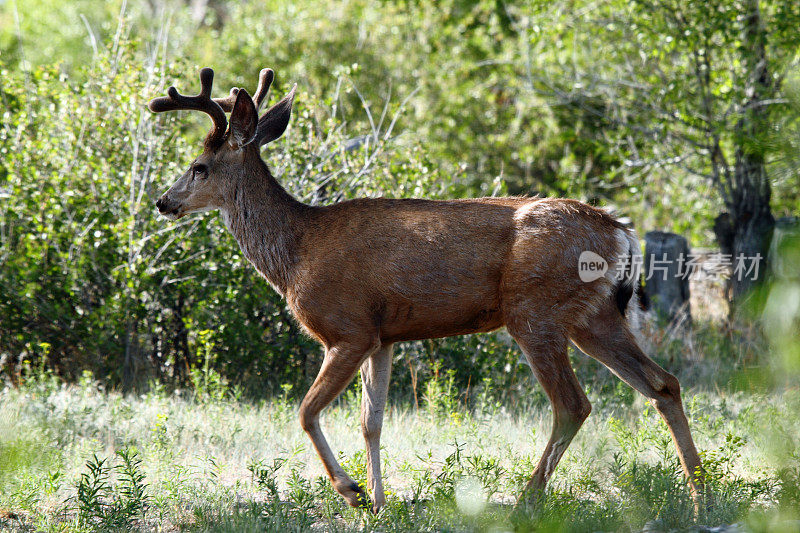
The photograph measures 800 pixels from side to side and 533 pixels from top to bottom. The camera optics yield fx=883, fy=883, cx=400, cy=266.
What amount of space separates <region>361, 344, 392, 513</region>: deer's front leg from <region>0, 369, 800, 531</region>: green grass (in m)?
0.19

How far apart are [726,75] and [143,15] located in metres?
18.4

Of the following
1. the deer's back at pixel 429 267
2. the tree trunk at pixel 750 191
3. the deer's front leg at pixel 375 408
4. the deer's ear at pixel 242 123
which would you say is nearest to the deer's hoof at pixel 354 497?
the deer's front leg at pixel 375 408

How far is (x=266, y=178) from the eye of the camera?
6.06 m

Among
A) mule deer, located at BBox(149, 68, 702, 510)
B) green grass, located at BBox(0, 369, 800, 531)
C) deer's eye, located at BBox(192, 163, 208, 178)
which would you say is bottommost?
green grass, located at BBox(0, 369, 800, 531)

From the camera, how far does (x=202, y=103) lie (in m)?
5.88

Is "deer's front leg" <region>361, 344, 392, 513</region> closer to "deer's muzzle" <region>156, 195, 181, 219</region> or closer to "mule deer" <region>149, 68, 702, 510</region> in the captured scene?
"mule deer" <region>149, 68, 702, 510</region>

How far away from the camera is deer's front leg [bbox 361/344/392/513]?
5562mm

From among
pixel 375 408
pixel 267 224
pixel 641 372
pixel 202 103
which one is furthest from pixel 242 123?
pixel 641 372

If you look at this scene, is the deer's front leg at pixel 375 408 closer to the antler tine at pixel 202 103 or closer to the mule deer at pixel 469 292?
the mule deer at pixel 469 292

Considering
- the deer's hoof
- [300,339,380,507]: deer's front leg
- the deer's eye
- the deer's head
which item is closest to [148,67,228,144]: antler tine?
the deer's head

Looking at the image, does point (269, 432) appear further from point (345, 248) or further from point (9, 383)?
point (9, 383)

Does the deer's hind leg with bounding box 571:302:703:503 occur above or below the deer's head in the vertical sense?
below

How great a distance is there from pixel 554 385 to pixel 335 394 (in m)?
1.34

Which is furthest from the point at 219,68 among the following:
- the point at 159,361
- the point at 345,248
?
the point at 345,248
